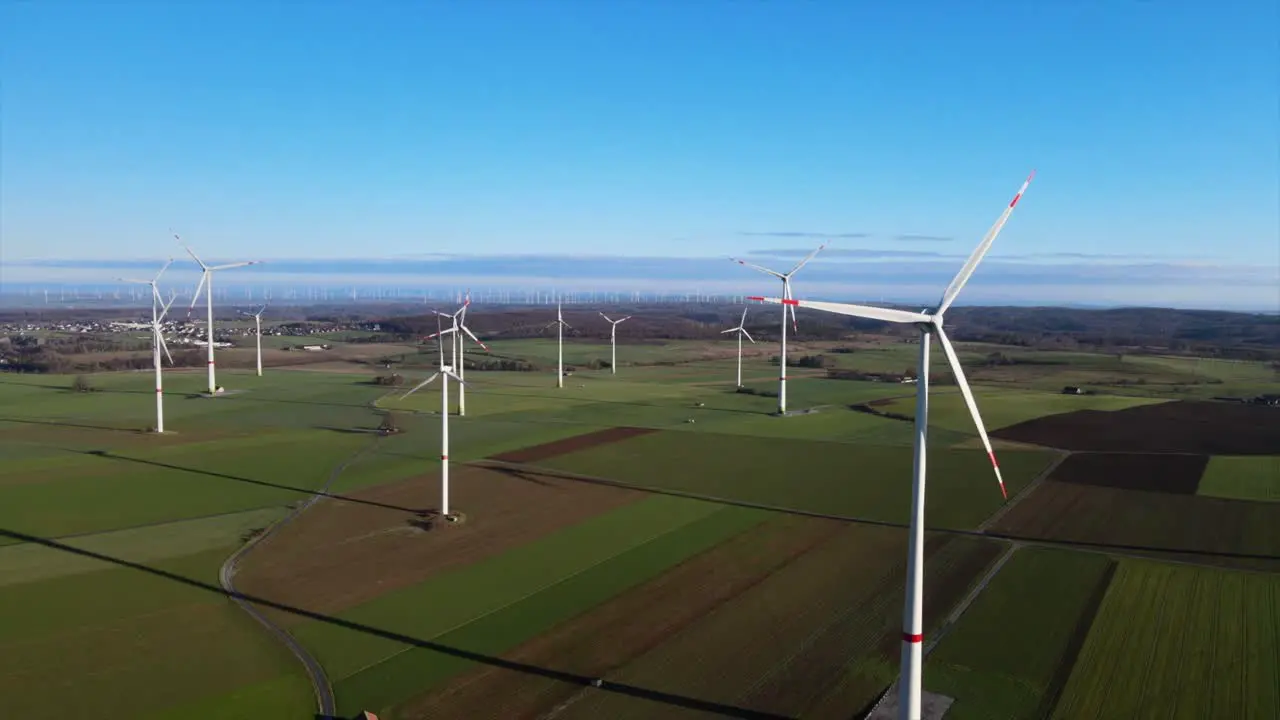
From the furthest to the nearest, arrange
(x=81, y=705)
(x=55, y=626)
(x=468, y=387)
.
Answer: (x=468, y=387), (x=55, y=626), (x=81, y=705)

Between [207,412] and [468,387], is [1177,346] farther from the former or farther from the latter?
[207,412]

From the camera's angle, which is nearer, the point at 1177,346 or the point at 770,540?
the point at 770,540

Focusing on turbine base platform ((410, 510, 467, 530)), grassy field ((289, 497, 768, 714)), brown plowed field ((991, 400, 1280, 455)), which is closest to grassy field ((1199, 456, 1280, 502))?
brown plowed field ((991, 400, 1280, 455))

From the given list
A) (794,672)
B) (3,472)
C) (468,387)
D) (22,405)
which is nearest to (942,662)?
(794,672)

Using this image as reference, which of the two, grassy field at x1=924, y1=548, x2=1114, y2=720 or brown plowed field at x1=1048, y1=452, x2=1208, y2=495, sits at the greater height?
grassy field at x1=924, y1=548, x2=1114, y2=720

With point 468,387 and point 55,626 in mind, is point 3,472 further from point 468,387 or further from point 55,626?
point 468,387

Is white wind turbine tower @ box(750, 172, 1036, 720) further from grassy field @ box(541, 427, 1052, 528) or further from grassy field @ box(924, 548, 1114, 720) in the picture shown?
grassy field @ box(541, 427, 1052, 528)

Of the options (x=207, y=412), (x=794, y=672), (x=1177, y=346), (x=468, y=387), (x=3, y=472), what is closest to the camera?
(x=794, y=672)
